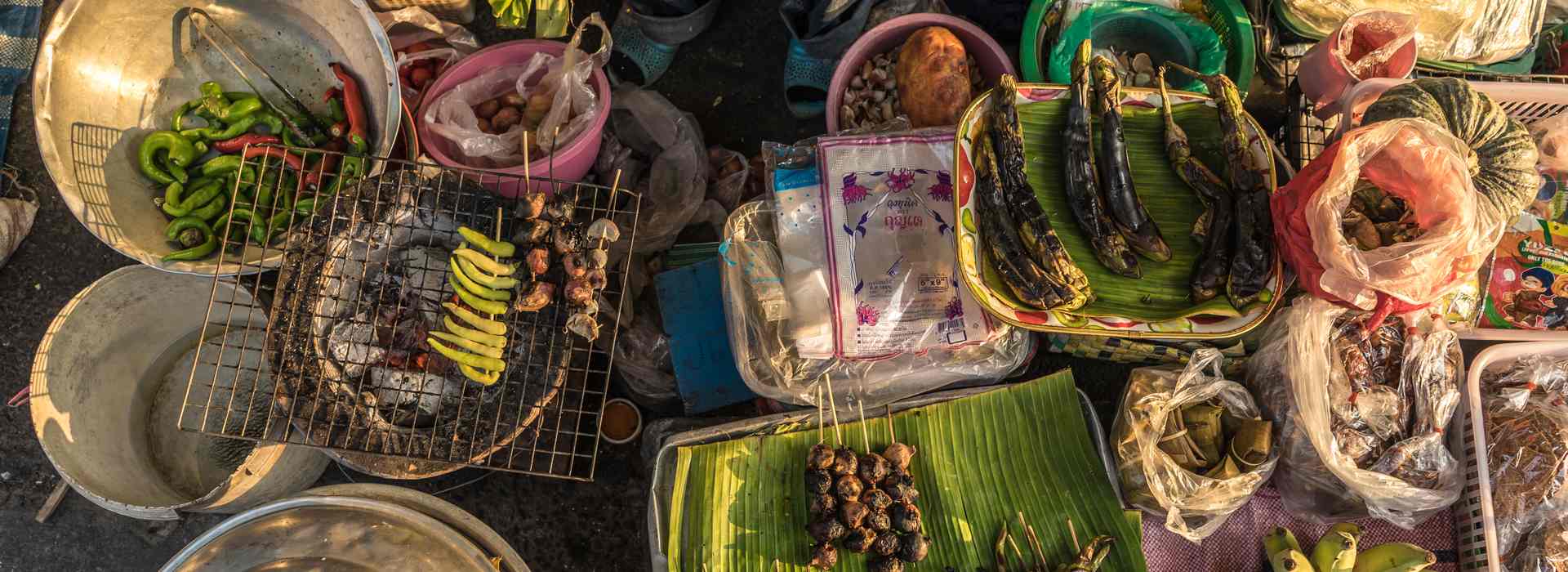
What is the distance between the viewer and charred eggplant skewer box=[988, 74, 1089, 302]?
2.21 meters

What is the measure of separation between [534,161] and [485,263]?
1.77ft

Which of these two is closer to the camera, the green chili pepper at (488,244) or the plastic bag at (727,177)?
the green chili pepper at (488,244)

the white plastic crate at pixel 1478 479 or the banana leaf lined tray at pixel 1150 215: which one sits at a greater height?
the banana leaf lined tray at pixel 1150 215

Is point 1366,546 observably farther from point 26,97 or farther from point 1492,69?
point 26,97

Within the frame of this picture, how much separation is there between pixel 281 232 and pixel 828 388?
80.4 inches

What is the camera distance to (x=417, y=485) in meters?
3.31

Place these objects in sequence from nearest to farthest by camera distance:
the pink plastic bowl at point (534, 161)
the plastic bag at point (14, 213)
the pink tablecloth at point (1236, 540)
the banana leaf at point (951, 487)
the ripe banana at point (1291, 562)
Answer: the ripe banana at point (1291, 562) → the banana leaf at point (951, 487) → the pink tablecloth at point (1236, 540) → the pink plastic bowl at point (534, 161) → the plastic bag at point (14, 213)

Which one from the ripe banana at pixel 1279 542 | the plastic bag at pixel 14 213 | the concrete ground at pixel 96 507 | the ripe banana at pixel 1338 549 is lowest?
the concrete ground at pixel 96 507

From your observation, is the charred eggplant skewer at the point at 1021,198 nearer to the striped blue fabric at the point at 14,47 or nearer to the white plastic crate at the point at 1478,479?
the white plastic crate at the point at 1478,479

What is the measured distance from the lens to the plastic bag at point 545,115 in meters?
2.88

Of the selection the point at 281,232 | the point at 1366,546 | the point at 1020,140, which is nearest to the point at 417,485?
the point at 281,232

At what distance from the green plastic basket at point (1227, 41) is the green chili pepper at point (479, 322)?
2.09 meters

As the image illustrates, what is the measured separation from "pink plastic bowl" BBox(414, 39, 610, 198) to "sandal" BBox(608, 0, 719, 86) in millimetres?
460

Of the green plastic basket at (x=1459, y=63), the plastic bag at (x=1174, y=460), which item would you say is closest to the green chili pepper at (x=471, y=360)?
the plastic bag at (x=1174, y=460)
